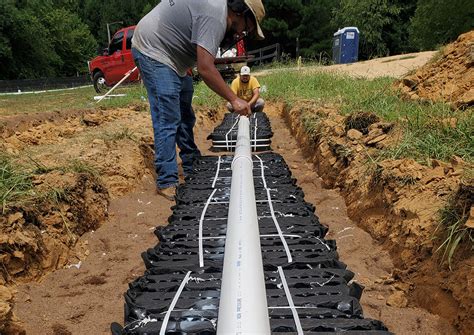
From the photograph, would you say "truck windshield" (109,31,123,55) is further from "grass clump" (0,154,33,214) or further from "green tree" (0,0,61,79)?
"green tree" (0,0,61,79)

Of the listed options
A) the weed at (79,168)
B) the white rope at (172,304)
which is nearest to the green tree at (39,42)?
the weed at (79,168)

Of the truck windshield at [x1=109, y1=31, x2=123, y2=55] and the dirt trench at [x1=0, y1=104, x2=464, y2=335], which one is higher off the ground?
the truck windshield at [x1=109, y1=31, x2=123, y2=55]

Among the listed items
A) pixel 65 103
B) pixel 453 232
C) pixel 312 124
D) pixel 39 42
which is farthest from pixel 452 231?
pixel 39 42

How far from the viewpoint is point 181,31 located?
3.36m

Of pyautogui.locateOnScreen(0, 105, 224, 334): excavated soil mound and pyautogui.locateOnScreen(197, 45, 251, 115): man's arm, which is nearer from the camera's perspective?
pyautogui.locateOnScreen(0, 105, 224, 334): excavated soil mound

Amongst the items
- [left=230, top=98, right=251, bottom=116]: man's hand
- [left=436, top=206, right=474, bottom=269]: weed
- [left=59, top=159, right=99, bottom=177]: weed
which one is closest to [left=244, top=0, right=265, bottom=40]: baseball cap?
[left=230, top=98, right=251, bottom=116]: man's hand

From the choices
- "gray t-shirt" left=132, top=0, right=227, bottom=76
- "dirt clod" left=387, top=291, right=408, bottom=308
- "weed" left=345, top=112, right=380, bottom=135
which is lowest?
"dirt clod" left=387, top=291, right=408, bottom=308

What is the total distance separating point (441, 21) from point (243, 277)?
24.4 metres

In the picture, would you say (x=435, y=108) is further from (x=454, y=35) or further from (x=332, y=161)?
(x=454, y=35)

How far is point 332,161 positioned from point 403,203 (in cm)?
148

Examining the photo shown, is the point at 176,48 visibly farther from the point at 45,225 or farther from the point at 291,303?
the point at 291,303

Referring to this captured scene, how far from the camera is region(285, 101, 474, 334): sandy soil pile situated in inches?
80.1

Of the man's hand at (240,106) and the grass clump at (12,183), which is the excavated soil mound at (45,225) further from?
the man's hand at (240,106)

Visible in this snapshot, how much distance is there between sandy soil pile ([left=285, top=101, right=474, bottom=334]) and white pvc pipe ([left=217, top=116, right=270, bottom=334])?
101 centimetres
